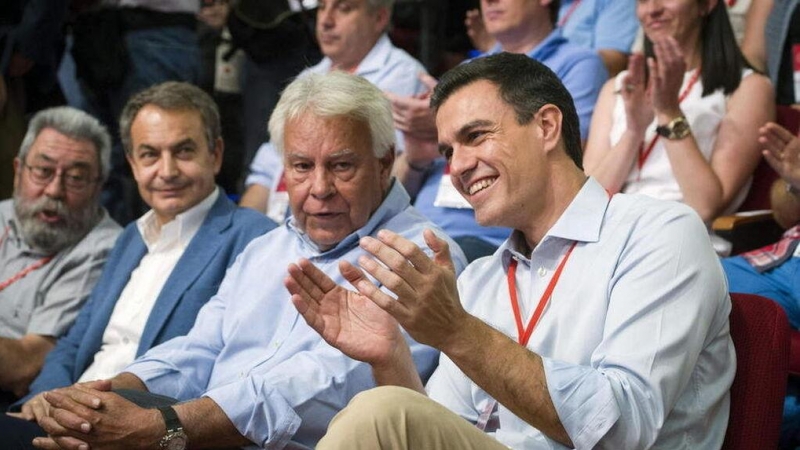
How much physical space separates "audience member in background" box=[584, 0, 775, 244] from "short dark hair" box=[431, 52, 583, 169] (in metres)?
1.18

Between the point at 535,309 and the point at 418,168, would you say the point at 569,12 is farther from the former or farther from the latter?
the point at 535,309

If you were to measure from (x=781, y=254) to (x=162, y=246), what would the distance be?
1921mm

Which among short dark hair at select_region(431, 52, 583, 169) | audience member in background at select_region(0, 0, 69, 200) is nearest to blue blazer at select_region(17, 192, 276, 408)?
short dark hair at select_region(431, 52, 583, 169)

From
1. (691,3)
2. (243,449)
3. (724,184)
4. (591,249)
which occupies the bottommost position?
(243,449)

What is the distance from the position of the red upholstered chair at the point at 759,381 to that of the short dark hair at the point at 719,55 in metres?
1.58

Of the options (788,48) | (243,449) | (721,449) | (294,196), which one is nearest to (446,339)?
(721,449)

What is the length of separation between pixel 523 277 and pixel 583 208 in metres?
0.21

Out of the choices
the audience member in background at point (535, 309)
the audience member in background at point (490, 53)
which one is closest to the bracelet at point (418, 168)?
the audience member in background at point (490, 53)

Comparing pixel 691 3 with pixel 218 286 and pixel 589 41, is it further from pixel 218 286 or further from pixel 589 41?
pixel 218 286

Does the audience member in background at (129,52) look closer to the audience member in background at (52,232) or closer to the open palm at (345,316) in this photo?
the audience member in background at (52,232)

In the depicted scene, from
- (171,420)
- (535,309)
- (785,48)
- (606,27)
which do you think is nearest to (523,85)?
(535,309)

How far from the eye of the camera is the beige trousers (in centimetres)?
208

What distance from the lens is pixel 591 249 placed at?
95.9 inches

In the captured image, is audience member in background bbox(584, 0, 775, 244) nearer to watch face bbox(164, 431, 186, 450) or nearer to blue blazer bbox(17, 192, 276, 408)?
blue blazer bbox(17, 192, 276, 408)
